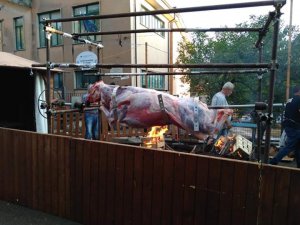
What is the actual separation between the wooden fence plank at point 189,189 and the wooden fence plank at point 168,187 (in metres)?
0.17

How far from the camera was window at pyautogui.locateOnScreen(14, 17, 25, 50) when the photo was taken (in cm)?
1884

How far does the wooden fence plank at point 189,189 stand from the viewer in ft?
10.2

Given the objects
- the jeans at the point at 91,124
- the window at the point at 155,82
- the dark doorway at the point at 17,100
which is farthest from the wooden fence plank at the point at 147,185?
the window at the point at 155,82

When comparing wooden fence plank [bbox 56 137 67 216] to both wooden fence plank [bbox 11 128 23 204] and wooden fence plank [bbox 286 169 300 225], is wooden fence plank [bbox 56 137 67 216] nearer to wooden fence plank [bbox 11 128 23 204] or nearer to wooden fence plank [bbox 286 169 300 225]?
wooden fence plank [bbox 11 128 23 204]

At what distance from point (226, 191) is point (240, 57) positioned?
13.7 meters

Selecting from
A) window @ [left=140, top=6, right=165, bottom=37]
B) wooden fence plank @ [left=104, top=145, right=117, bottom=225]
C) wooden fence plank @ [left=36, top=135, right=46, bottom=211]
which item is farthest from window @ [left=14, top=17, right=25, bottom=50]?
wooden fence plank @ [left=104, top=145, right=117, bottom=225]

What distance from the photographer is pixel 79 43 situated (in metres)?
15.1

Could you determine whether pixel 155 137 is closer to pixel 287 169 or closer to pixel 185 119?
pixel 185 119

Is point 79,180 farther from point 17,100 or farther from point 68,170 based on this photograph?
point 17,100

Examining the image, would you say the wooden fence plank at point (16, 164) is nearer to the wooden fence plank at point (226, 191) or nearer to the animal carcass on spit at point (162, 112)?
the animal carcass on spit at point (162, 112)

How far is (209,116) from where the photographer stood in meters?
3.78

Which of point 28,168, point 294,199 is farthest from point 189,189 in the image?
point 28,168

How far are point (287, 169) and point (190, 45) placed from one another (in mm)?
16565

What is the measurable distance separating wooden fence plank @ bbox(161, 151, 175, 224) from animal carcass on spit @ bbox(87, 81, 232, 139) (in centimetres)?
66
